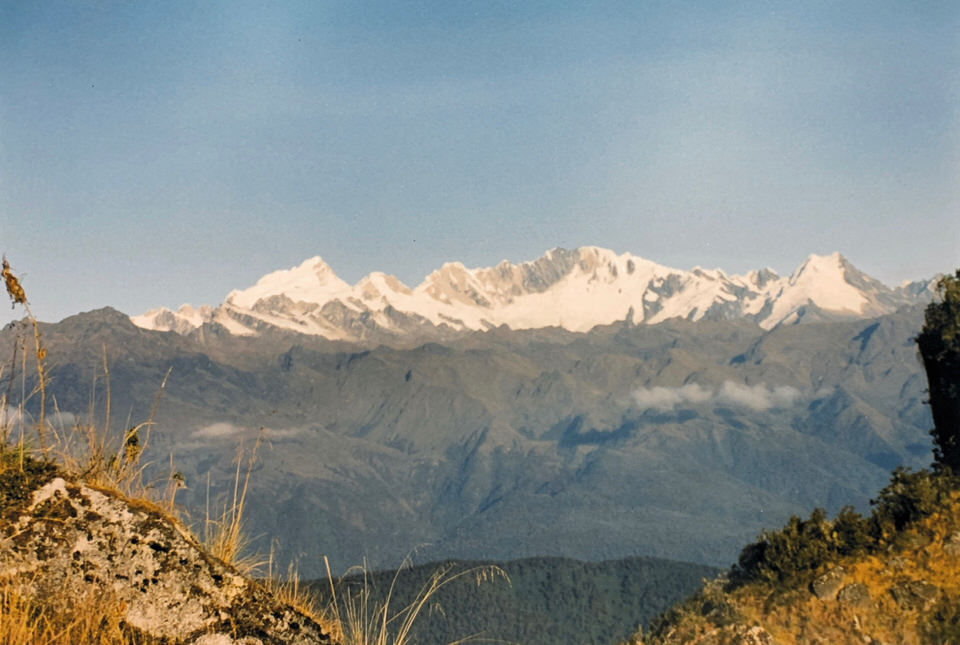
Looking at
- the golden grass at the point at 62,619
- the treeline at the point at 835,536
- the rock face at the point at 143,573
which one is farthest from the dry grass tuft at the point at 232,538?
the treeline at the point at 835,536

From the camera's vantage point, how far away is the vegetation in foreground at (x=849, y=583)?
12180mm

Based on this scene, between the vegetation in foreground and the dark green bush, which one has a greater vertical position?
the dark green bush

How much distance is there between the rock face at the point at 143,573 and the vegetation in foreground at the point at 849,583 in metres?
8.46

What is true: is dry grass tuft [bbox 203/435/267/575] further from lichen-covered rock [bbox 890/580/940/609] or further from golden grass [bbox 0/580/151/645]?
lichen-covered rock [bbox 890/580/940/609]

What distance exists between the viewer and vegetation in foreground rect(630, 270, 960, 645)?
1218cm

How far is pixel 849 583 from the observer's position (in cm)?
1277

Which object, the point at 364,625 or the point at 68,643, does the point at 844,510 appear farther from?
the point at 68,643

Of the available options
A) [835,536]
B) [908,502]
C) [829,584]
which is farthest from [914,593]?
[908,502]

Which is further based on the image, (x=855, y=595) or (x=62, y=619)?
(x=855, y=595)

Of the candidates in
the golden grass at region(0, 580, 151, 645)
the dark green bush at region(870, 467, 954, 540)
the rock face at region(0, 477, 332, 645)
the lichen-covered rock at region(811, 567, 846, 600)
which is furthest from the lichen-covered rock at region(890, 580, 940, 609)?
the golden grass at region(0, 580, 151, 645)

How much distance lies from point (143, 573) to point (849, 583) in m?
10.7

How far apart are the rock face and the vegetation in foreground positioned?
846 centimetres

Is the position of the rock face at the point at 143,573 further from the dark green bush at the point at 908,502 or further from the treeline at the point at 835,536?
Answer: the dark green bush at the point at 908,502

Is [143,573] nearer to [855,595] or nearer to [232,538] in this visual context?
[232,538]
